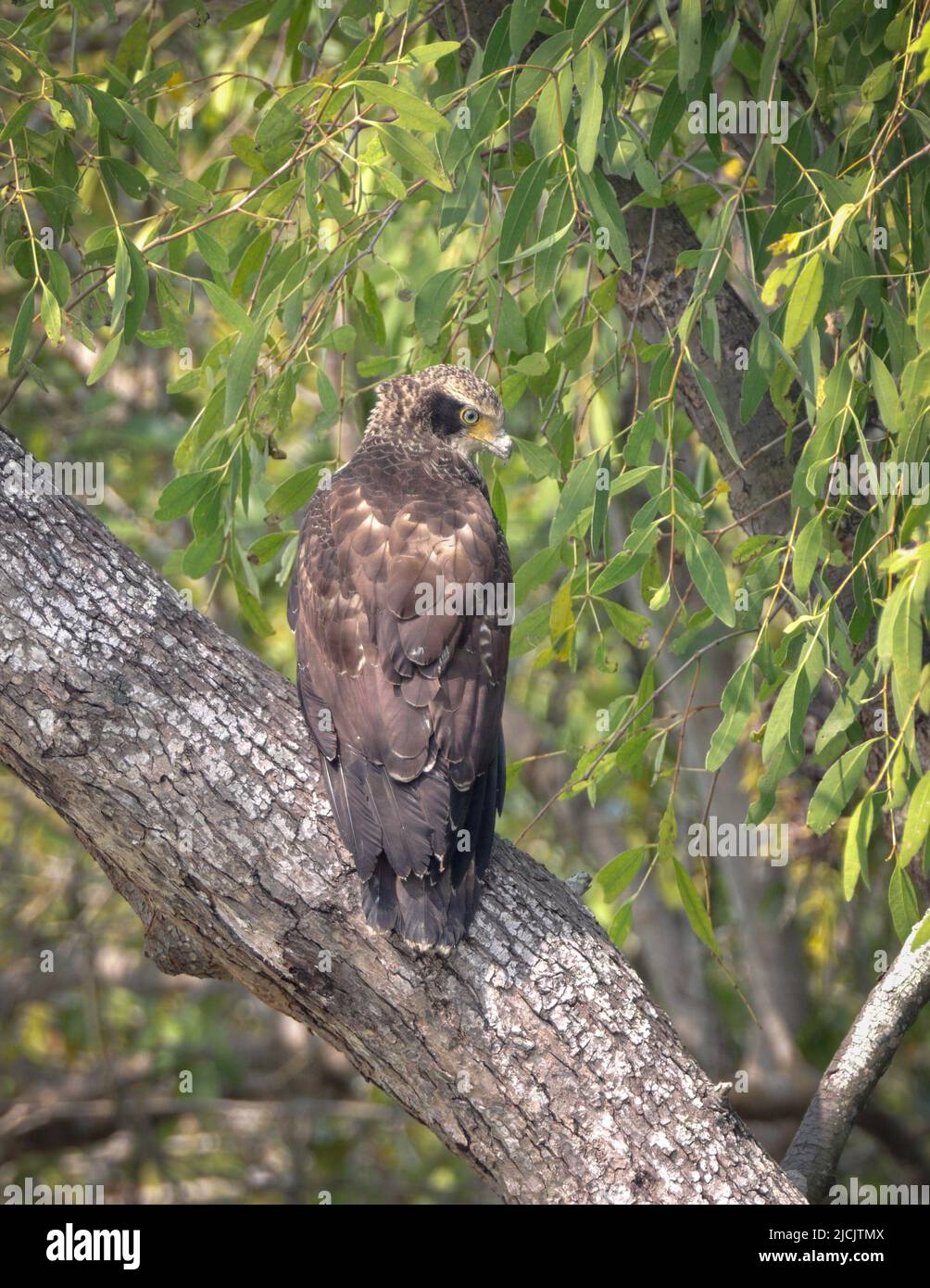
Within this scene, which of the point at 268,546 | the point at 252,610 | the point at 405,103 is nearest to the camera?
the point at 405,103

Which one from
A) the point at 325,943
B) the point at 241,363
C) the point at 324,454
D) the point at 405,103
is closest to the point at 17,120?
the point at 241,363

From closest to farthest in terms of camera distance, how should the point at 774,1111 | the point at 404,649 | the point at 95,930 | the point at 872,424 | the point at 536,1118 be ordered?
the point at 536,1118, the point at 404,649, the point at 872,424, the point at 774,1111, the point at 95,930

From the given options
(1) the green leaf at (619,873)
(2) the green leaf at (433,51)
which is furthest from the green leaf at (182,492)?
(1) the green leaf at (619,873)

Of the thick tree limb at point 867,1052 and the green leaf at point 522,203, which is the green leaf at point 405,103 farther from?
the thick tree limb at point 867,1052

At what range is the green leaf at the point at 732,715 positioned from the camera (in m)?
2.83

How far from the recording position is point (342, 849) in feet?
8.54

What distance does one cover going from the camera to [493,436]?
3.67 meters

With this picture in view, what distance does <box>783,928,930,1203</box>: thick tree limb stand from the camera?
115 inches

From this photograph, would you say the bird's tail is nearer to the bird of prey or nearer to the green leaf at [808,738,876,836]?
the bird of prey

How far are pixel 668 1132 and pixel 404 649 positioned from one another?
1.01 meters

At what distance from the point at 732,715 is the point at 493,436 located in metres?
1.14

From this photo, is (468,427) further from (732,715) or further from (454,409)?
(732,715)
